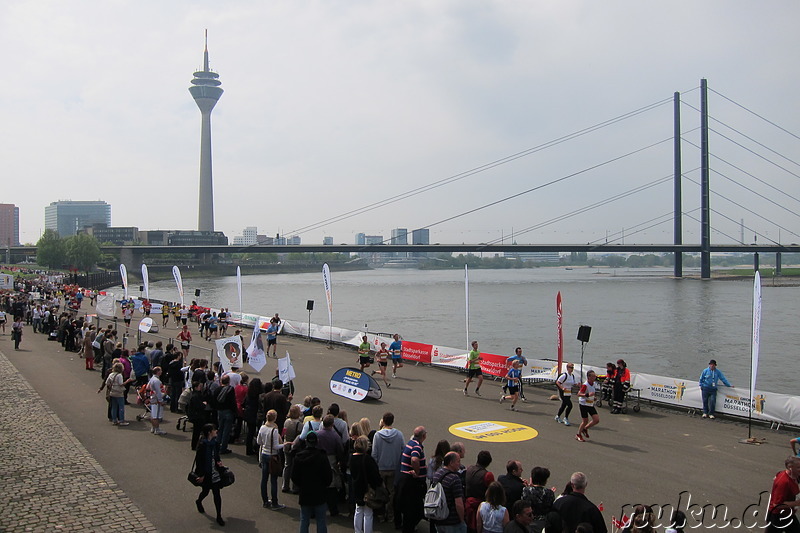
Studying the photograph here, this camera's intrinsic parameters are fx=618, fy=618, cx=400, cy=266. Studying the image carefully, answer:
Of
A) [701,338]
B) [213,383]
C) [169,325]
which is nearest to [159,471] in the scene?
[213,383]

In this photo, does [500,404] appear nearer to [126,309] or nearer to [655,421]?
[655,421]

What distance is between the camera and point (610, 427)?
13188 millimetres

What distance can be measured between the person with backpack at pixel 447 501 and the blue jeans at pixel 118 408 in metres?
8.04

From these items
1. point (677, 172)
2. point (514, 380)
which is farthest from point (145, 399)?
point (677, 172)

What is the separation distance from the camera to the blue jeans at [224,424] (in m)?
10.3

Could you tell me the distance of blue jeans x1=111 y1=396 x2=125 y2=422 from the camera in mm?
12031

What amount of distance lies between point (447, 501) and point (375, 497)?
3.71ft

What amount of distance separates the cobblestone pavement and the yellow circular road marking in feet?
21.0

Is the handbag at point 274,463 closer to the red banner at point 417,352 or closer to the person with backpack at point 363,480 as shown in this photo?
the person with backpack at point 363,480

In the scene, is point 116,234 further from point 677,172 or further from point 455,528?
point 455,528

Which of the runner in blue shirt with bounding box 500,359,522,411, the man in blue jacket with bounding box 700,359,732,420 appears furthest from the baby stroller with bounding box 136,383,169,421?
the man in blue jacket with bounding box 700,359,732,420

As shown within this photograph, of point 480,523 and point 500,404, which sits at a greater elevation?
point 480,523

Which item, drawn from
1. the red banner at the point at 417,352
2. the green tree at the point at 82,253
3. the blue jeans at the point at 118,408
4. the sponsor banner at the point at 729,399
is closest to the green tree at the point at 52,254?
the green tree at the point at 82,253

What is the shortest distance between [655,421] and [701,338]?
98.2ft
